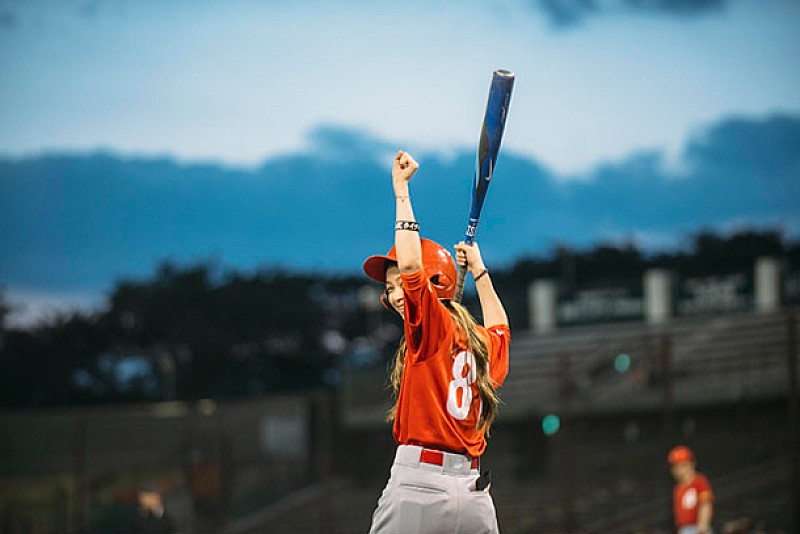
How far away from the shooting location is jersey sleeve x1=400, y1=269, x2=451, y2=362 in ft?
10.1

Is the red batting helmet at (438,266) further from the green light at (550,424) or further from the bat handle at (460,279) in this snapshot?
the green light at (550,424)

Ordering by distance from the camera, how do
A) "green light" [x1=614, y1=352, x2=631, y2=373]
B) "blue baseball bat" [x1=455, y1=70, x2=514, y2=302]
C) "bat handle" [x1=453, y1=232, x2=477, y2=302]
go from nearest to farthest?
1. "blue baseball bat" [x1=455, y1=70, x2=514, y2=302]
2. "bat handle" [x1=453, y1=232, x2=477, y2=302]
3. "green light" [x1=614, y1=352, x2=631, y2=373]

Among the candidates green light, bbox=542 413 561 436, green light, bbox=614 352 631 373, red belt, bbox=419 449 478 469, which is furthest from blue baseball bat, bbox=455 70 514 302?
green light, bbox=614 352 631 373

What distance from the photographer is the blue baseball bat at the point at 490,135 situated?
3424mm

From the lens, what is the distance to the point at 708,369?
44.9ft

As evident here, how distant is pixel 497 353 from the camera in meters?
3.58

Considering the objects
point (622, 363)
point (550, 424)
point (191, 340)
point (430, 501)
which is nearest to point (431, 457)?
point (430, 501)

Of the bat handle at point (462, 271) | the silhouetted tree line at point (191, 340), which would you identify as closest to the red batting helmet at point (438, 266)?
the bat handle at point (462, 271)

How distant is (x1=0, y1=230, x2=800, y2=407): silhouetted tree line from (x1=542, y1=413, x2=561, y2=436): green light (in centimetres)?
1629

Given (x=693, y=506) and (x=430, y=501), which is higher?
(x=430, y=501)

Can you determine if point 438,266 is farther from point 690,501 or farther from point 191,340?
point 191,340

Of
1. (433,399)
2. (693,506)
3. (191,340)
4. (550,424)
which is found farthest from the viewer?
(191,340)

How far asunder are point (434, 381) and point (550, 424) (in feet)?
32.6

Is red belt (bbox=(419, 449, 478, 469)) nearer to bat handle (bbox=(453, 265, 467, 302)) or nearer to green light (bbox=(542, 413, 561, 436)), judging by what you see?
bat handle (bbox=(453, 265, 467, 302))
